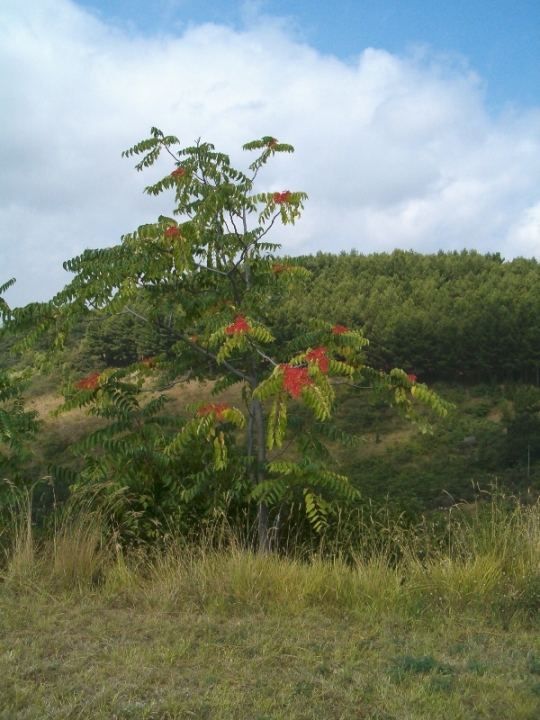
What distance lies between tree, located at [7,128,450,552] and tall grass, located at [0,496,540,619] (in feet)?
3.28

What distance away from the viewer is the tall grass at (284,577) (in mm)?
4457

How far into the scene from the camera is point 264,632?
154 inches

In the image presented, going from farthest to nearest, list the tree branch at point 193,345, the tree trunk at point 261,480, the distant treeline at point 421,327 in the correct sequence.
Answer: the distant treeline at point 421,327 < the tree branch at point 193,345 < the tree trunk at point 261,480

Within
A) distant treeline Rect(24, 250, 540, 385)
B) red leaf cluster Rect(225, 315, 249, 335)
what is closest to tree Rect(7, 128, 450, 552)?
red leaf cluster Rect(225, 315, 249, 335)

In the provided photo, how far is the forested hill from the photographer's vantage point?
1516cm

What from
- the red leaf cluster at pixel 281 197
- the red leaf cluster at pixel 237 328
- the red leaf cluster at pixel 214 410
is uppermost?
the red leaf cluster at pixel 281 197

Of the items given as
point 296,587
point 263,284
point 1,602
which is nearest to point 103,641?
point 1,602

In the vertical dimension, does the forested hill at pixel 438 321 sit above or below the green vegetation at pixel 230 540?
above

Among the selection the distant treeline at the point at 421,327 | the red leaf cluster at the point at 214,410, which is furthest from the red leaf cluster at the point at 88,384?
the distant treeline at the point at 421,327

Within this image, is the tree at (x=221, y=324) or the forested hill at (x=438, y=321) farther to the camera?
the forested hill at (x=438, y=321)

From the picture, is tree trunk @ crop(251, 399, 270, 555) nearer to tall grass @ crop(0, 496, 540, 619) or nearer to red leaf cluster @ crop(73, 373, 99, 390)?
tall grass @ crop(0, 496, 540, 619)

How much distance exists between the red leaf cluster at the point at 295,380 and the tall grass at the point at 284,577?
132 centimetres

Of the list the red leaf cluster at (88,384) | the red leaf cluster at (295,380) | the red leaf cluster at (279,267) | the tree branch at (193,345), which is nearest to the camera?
the red leaf cluster at (295,380)

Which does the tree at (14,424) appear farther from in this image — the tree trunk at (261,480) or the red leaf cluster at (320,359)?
the red leaf cluster at (320,359)
